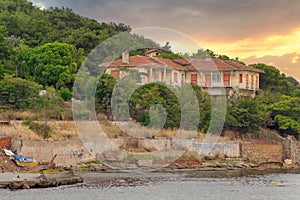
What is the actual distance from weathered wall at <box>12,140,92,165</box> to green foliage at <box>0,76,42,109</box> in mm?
8216

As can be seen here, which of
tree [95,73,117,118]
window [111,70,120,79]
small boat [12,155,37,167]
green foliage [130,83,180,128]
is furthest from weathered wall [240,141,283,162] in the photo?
small boat [12,155,37,167]

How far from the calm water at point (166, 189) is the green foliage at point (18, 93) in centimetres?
1448

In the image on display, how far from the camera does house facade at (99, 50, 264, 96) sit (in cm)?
6656

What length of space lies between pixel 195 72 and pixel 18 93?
77.1 ft

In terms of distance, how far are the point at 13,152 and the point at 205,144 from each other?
68.2 feet

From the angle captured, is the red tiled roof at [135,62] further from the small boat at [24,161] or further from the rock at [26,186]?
the rock at [26,186]

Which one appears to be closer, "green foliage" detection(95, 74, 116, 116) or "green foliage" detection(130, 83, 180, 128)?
"green foliage" detection(95, 74, 116, 116)

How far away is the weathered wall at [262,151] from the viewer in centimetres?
6384

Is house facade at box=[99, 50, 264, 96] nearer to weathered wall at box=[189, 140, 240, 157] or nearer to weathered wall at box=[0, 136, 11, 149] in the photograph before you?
weathered wall at box=[189, 140, 240, 157]

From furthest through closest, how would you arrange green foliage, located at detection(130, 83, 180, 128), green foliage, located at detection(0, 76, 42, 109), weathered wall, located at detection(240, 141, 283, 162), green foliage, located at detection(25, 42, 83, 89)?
green foliage, located at detection(25, 42, 83, 89), weathered wall, located at detection(240, 141, 283, 162), green foliage, located at detection(130, 83, 180, 128), green foliage, located at detection(0, 76, 42, 109)

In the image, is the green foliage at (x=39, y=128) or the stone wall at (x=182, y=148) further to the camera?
the green foliage at (x=39, y=128)

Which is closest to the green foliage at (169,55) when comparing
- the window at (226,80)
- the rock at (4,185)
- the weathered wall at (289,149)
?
the window at (226,80)

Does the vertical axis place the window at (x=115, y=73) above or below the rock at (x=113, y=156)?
above

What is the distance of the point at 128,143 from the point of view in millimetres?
56656
